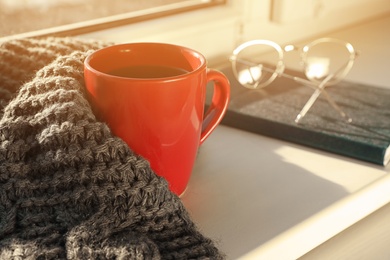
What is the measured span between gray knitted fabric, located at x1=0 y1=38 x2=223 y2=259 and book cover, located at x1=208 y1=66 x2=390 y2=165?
27 cm

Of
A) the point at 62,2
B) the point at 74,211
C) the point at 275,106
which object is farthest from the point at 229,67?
the point at 74,211

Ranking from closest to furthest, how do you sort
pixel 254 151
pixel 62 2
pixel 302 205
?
pixel 302 205, pixel 254 151, pixel 62 2

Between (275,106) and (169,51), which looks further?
(275,106)

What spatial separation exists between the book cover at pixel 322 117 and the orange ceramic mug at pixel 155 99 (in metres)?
0.17

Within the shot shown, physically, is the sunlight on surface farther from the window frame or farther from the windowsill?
the window frame

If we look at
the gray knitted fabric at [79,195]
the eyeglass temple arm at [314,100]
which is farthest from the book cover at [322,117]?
the gray knitted fabric at [79,195]

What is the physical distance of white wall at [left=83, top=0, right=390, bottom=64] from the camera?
2.91ft

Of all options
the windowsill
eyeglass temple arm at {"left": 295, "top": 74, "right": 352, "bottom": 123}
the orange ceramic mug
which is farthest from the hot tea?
eyeglass temple arm at {"left": 295, "top": 74, "right": 352, "bottom": 123}

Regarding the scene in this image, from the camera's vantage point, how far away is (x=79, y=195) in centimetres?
49

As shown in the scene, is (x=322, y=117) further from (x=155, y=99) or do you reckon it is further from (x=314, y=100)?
(x=155, y=99)

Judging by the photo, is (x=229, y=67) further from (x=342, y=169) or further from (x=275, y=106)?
(x=342, y=169)

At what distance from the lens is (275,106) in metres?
0.79

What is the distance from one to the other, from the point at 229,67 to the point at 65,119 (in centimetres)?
48

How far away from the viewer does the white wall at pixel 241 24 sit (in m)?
0.89
